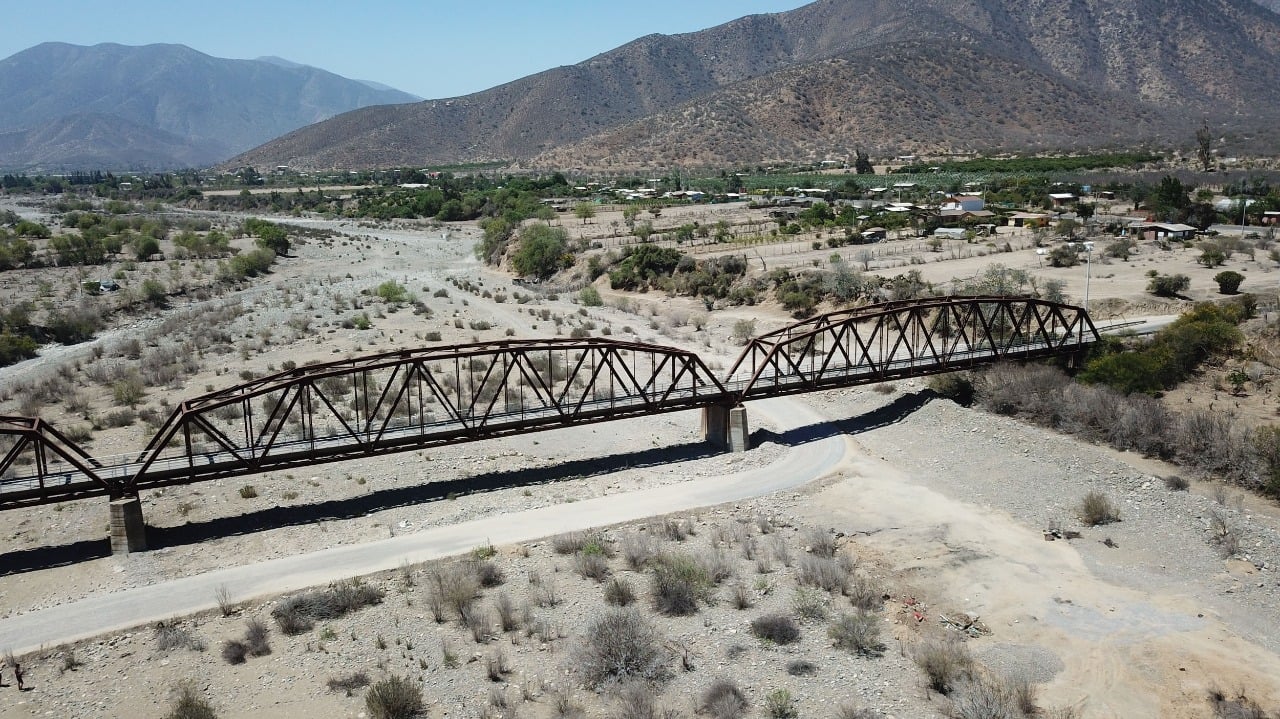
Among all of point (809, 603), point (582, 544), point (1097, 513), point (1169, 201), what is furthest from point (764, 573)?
point (1169, 201)

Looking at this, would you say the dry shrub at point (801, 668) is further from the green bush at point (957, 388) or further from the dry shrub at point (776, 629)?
the green bush at point (957, 388)

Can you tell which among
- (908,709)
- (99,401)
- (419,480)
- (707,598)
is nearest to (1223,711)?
(908,709)

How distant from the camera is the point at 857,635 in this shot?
17.4 m

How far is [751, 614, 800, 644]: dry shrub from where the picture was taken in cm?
1761

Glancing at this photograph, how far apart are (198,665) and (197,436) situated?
15.5 m

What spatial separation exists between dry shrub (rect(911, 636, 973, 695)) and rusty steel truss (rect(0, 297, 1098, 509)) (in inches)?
536

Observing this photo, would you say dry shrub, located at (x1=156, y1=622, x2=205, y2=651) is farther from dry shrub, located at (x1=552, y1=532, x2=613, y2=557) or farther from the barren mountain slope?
the barren mountain slope

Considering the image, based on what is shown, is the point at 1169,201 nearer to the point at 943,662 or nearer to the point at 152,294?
the point at 943,662

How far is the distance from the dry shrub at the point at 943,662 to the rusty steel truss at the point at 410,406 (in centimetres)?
1362

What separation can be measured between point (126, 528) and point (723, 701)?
15.7 m

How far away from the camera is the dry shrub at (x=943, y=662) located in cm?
1595

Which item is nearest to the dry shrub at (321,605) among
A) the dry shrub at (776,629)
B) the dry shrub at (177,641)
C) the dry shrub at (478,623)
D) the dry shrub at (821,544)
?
the dry shrub at (177,641)

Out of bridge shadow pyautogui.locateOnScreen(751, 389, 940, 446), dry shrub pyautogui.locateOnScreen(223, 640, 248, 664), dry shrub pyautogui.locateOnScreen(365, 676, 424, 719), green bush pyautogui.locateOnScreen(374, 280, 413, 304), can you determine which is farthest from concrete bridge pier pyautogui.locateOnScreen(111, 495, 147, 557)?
green bush pyautogui.locateOnScreen(374, 280, 413, 304)

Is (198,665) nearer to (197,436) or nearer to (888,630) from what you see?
(888,630)
